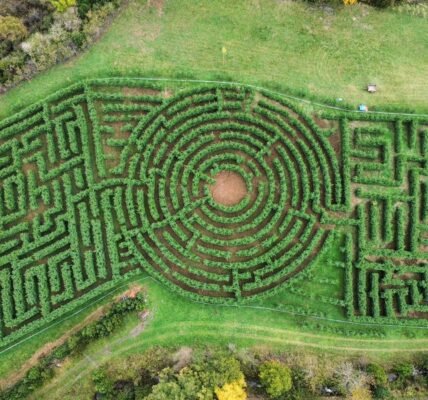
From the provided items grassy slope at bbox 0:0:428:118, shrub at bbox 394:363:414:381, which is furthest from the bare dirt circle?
shrub at bbox 394:363:414:381

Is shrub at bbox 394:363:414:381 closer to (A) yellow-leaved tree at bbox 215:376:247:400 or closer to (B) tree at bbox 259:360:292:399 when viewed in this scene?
(B) tree at bbox 259:360:292:399

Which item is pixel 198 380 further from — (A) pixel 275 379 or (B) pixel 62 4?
(B) pixel 62 4

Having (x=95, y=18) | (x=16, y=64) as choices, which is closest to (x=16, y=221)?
(x=16, y=64)

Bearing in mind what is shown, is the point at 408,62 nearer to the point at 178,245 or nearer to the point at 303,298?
the point at 303,298

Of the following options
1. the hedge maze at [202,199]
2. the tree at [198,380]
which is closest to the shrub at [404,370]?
the hedge maze at [202,199]

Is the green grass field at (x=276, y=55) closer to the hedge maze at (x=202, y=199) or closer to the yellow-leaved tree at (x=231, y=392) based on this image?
the hedge maze at (x=202, y=199)

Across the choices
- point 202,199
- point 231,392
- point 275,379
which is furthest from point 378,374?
point 202,199
